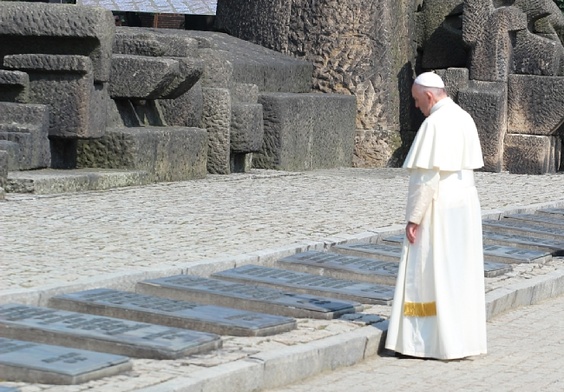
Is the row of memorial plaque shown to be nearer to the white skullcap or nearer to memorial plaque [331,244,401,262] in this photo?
memorial plaque [331,244,401,262]

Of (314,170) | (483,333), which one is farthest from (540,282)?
(314,170)

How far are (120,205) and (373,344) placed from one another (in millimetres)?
4682

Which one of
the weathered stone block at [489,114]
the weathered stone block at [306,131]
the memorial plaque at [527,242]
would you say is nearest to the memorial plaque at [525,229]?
the memorial plaque at [527,242]

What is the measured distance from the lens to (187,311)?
677 cm

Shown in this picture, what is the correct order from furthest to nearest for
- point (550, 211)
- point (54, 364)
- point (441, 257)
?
1. point (550, 211)
2. point (441, 257)
3. point (54, 364)

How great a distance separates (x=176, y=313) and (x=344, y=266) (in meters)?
2.25

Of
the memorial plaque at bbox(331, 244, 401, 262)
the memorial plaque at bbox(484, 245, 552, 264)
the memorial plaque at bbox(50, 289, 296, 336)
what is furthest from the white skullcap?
the memorial plaque at bbox(484, 245, 552, 264)

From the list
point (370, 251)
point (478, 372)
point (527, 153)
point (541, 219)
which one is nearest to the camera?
point (478, 372)

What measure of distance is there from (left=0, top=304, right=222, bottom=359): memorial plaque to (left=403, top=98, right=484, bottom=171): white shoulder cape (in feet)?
4.68

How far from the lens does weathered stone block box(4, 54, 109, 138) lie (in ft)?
40.4

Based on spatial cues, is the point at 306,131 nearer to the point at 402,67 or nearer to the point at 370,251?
the point at 402,67

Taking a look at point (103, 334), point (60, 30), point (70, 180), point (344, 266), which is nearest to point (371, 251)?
point (344, 266)

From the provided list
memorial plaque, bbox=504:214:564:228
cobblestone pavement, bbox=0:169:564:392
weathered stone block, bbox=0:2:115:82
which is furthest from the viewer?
weathered stone block, bbox=0:2:115:82

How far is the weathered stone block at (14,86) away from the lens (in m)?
12.3
